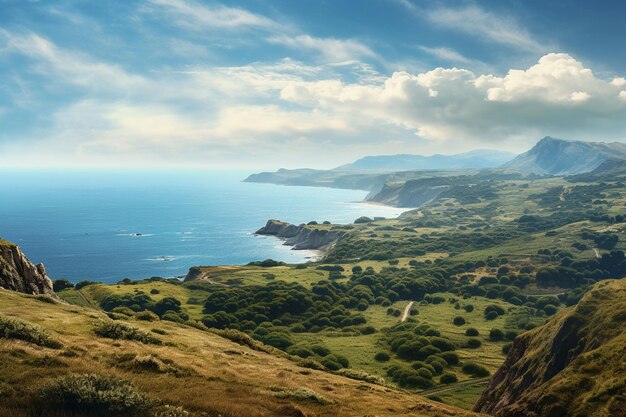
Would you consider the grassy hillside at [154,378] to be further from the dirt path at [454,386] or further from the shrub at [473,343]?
the shrub at [473,343]

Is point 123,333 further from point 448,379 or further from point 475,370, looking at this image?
point 475,370

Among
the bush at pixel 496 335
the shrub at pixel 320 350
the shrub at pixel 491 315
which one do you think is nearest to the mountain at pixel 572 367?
the shrub at pixel 320 350

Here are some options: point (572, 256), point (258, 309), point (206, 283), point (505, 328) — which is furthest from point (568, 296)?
point (206, 283)

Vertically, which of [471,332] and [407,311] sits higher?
[471,332]

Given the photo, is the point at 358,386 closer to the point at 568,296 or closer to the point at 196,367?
the point at 196,367

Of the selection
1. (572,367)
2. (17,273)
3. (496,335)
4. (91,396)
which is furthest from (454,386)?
(17,273)

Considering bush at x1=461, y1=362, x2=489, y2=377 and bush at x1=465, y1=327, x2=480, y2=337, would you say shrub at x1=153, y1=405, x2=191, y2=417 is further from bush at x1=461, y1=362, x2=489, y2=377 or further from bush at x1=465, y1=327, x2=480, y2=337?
bush at x1=465, y1=327, x2=480, y2=337

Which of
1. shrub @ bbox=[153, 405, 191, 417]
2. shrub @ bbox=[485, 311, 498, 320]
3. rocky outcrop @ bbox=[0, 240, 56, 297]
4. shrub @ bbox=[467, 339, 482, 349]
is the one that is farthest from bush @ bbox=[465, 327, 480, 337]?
shrub @ bbox=[153, 405, 191, 417]
